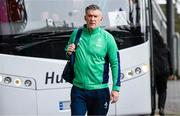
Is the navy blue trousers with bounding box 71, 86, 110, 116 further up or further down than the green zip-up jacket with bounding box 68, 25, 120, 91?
further down

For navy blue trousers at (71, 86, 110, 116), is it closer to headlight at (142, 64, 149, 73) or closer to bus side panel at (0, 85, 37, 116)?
bus side panel at (0, 85, 37, 116)

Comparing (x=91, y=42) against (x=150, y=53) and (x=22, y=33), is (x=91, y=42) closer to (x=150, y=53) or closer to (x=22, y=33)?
(x=22, y=33)

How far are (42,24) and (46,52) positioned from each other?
16.8 inches

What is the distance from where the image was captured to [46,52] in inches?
326

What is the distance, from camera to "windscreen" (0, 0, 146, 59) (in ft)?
27.1

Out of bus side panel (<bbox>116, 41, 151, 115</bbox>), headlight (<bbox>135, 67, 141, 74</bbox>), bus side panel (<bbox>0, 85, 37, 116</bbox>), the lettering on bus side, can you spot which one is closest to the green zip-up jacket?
the lettering on bus side

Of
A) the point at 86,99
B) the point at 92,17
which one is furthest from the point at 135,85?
the point at 92,17

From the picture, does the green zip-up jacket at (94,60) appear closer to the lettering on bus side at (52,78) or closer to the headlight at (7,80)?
the lettering on bus side at (52,78)

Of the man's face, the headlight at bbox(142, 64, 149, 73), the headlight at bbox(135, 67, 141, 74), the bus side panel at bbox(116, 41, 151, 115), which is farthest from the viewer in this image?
the headlight at bbox(142, 64, 149, 73)

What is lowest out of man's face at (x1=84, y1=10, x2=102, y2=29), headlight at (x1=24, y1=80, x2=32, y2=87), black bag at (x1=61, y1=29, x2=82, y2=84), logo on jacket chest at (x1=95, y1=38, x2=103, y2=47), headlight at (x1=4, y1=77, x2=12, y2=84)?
headlight at (x1=24, y1=80, x2=32, y2=87)

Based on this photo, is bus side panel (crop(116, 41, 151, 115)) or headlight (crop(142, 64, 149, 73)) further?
headlight (crop(142, 64, 149, 73))

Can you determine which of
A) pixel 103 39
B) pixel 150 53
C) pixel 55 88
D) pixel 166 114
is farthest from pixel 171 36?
pixel 103 39

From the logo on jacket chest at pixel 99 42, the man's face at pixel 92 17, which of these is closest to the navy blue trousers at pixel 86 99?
the logo on jacket chest at pixel 99 42

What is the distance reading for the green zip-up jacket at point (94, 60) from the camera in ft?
21.1
